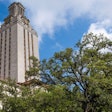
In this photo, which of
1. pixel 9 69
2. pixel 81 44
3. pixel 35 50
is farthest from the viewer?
pixel 35 50

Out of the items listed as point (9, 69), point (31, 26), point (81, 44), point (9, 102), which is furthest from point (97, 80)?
point (31, 26)

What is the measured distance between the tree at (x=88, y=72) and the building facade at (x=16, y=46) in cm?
7278

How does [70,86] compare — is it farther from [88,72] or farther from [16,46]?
[16,46]

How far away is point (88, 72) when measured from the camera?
24000 millimetres

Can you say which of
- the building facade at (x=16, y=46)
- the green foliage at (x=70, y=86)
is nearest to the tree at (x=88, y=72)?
the green foliage at (x=70, y=86)

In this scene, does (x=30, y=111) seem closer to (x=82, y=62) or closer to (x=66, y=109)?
(x=66, y=109)

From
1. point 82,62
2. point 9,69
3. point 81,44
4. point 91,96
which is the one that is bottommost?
point 91,96

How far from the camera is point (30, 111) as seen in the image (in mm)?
20672

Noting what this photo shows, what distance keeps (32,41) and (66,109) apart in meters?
98.3

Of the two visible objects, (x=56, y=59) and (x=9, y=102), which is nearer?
(x=9, y=102)

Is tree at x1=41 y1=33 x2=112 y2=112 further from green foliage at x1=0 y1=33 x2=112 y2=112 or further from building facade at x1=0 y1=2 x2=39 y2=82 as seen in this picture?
building facade at x1=0 y1=2 x2=39 y2=82

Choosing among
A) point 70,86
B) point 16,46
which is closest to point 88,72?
point 70,86

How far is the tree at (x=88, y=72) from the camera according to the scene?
2191cm

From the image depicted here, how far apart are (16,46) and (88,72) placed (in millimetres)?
86185
